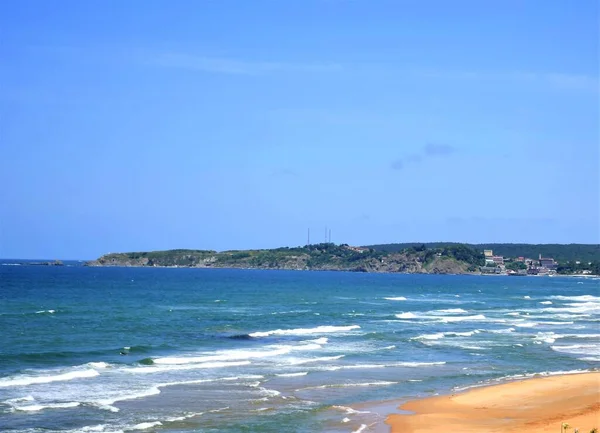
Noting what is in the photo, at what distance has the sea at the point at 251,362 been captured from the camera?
23.2 m

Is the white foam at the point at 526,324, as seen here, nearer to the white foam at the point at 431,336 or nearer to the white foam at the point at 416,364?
the white foam at the point at 431,336

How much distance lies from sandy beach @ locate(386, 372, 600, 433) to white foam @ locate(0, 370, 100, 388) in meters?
12.1

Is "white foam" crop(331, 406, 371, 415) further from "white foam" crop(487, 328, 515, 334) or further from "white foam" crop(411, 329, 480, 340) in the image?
"white foam" crop(487, 328, 515, 334)

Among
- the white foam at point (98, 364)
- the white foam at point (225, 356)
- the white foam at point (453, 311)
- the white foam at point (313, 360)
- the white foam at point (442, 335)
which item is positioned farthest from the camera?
the white foam at point (453, 311)

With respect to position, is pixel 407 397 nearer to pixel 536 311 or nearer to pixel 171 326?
pixel 171 326

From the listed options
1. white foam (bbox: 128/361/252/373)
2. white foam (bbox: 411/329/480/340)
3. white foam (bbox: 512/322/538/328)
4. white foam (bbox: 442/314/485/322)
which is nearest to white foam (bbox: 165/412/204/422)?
white foam (bbox: 128/361/252/373)

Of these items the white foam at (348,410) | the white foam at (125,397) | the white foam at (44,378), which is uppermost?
the white foam at (44,378)

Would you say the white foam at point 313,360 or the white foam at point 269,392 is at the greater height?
the white foam at point 313,360

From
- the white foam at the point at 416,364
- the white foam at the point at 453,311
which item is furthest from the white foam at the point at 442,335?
the white foam at the point at 453,311

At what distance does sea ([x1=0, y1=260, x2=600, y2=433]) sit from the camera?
23.2 metres

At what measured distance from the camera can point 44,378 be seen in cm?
2881

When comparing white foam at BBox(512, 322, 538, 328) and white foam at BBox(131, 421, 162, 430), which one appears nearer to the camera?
white foam at BBox(131, 421, 162, 430)

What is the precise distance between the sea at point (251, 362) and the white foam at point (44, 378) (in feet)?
0.22

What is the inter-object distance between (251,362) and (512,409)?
12.3 m
